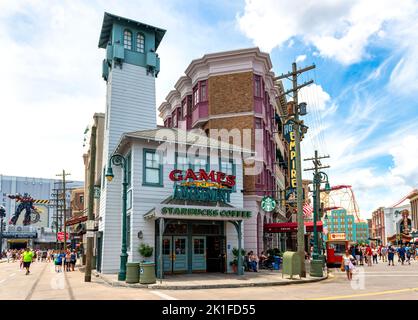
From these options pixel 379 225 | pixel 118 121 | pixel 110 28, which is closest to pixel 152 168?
pixel 118 121

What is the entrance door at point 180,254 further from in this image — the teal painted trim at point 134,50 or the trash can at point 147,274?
the teal painted trim at point 134,50

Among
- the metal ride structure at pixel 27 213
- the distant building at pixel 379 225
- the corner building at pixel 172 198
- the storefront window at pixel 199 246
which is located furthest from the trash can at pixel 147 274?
the distant building at pixel 379 225

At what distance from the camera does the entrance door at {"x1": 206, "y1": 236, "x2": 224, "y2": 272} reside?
2445 centimetres

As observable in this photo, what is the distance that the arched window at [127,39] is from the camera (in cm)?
2942

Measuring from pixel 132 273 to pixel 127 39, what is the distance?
1800cm

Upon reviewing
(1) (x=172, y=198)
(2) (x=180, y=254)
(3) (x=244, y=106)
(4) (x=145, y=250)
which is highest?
(3) (x=244, y=106)

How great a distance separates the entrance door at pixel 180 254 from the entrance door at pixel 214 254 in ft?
5.42

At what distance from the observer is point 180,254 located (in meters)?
A: 23.6

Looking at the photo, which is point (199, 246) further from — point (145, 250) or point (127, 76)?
point (127, 76)

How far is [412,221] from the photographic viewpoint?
4636 inches

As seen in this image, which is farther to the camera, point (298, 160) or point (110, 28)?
point (110, 28)
